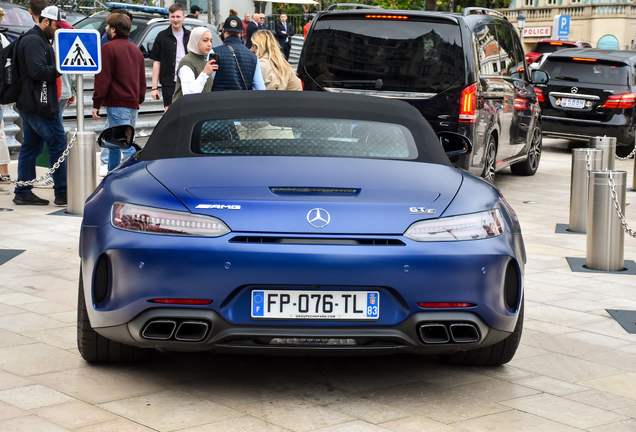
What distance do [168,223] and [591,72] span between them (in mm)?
13421

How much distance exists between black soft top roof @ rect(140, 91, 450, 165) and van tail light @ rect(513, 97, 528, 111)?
706 cm

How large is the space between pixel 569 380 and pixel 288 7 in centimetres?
4769

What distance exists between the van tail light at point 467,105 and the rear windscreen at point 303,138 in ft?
15.8

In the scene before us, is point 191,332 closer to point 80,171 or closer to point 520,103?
point 80,171

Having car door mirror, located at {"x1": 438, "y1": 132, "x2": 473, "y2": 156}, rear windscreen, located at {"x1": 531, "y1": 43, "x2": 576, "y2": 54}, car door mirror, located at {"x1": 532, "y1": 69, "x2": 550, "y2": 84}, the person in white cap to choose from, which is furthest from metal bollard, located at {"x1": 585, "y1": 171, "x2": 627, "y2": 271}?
rear windscreen, located at {"x1": 531, "y1": 43, "x2": 576, "y2": 54}

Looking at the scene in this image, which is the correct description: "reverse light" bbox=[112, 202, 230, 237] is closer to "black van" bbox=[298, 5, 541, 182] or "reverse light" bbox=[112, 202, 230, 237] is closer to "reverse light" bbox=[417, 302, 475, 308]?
"reverse light" bbox=[417, 302, 475, 308]

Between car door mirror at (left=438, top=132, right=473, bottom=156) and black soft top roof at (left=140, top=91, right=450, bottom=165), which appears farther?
car door mirror at (left=438, top=132, right=473, bottom=156)

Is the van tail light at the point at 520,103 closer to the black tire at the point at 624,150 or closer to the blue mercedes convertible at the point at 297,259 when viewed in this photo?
the black tire at the point at 624,150

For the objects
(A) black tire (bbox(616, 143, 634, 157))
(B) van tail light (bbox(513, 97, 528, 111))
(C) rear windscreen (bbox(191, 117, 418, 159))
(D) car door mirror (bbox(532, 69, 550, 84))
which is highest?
(C) rear windscreen (bbox(191, 117, 418, 159))

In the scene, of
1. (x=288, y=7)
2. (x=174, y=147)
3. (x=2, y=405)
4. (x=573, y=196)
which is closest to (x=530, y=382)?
(x=174, y=147)

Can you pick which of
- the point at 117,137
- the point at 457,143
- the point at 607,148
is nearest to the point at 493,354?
the point at 457,143

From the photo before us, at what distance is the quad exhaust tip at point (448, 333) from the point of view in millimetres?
3857

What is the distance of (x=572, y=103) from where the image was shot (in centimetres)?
1581

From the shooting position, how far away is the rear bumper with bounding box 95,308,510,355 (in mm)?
3760
